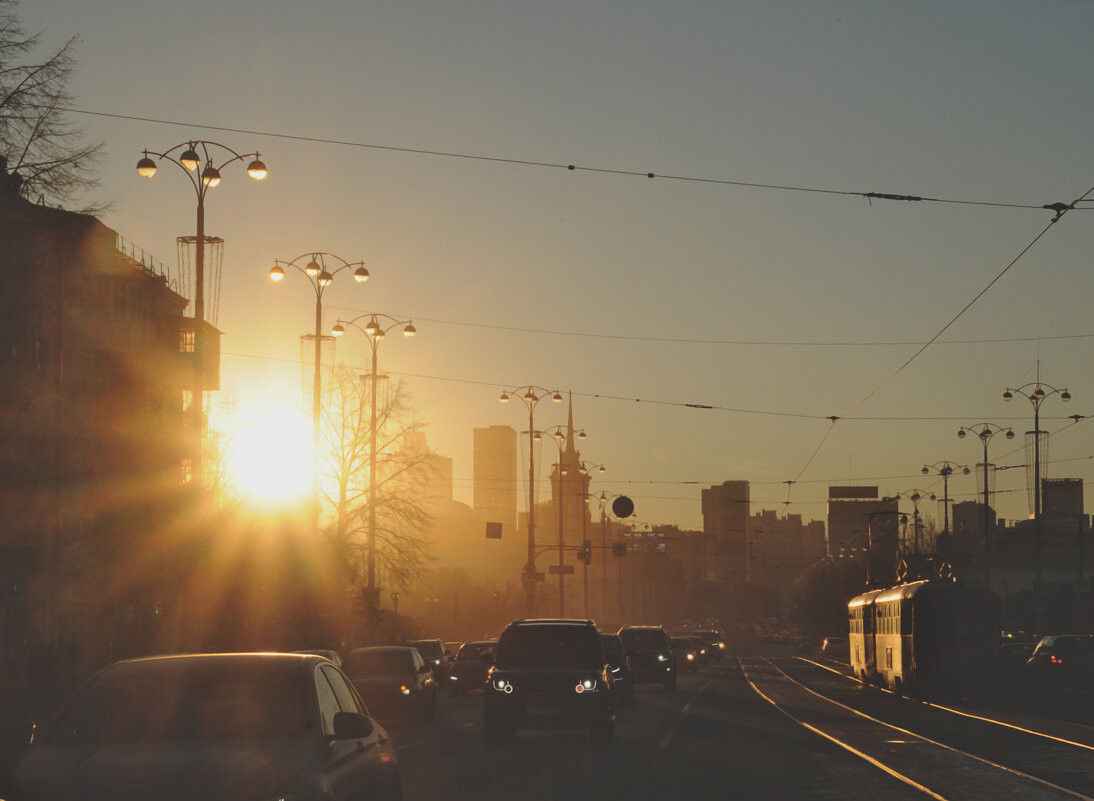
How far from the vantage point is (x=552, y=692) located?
21.7 m

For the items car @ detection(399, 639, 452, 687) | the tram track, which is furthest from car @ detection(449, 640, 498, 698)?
the tram track

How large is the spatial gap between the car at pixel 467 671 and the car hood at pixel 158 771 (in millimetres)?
34125

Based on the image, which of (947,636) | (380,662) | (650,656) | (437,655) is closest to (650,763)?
(380,662)

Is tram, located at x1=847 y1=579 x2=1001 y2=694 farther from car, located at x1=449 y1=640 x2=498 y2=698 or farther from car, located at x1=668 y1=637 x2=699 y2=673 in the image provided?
car, located at x1=668 y1=637 x2=699 y2=673

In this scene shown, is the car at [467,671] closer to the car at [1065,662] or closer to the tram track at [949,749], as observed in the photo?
the tram track at [949,749]

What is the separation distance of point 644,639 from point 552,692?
72.3 feet

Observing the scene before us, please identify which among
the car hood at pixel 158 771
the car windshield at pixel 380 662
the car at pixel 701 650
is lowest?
the car at pixel 701 650

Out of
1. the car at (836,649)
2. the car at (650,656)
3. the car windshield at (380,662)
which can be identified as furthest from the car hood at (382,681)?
the car at (836,649)

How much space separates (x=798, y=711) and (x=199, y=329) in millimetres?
15691

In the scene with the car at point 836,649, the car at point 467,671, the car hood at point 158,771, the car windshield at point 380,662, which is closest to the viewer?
the car hood at point 158,771

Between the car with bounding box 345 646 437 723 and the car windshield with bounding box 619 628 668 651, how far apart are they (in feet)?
48.6

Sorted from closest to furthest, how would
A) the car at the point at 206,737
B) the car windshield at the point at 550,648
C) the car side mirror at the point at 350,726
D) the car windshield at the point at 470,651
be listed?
the car at the point at 206,737
the car side mirror at the point at 350,726
the car windshield at the point at 550,648
the car windshield at the point at 470,651

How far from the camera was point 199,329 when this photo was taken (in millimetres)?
26016

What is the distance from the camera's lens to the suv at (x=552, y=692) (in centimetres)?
2161
